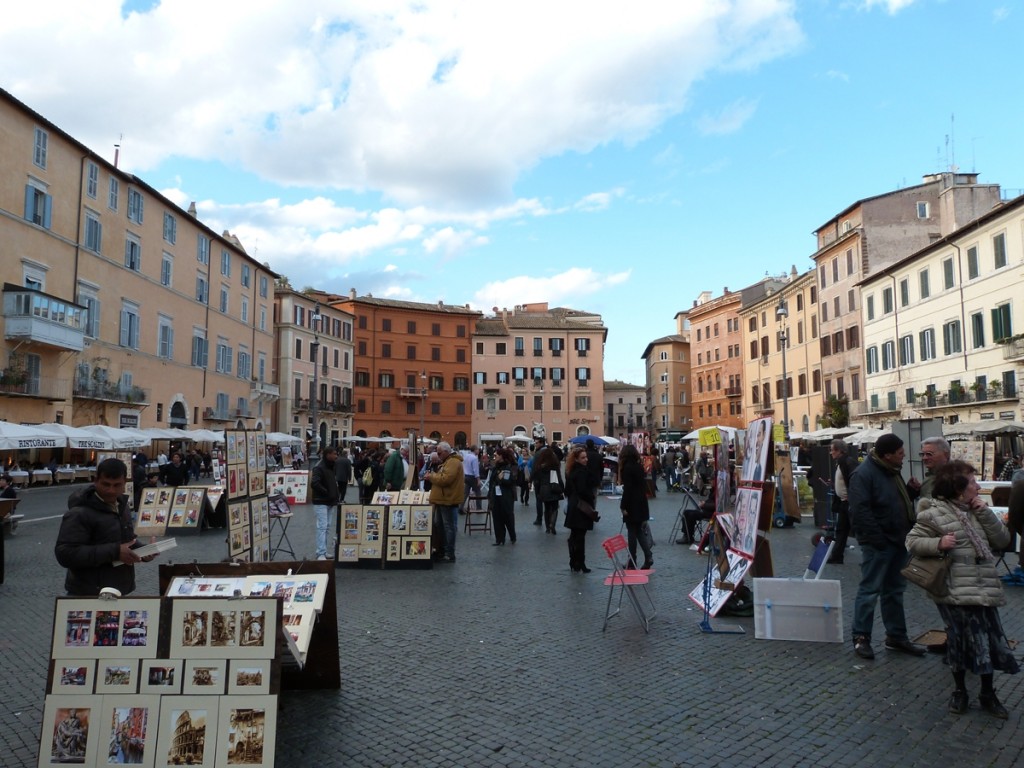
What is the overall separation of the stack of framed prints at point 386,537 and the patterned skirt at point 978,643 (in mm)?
6906

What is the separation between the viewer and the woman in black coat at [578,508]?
32.6 ft

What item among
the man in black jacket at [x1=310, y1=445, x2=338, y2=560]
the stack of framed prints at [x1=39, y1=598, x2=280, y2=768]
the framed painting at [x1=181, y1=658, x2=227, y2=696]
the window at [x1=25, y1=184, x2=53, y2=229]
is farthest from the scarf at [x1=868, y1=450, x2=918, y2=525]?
the window at [x1=25, y1=184, x2=53, y2=229]

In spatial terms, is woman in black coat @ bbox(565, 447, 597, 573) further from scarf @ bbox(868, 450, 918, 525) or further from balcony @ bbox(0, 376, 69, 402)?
balcony @ bbox(0, 376, 69, 402)

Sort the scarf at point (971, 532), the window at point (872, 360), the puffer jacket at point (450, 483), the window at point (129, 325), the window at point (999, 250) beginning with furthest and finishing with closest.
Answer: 1. the window at point (872, 360)
2. the window at point (129, 325)
3. the window at point (999, 250)
4. the puffer jacket at point (450, 483)
5. the scarf at point (971, 532)

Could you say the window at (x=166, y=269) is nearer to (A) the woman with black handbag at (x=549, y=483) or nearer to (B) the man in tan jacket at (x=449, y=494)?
(A) the woman with black handbag at (x=549, y=483)

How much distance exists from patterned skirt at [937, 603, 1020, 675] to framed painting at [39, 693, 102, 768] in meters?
4.81

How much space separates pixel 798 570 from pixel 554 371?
6570 centimetres


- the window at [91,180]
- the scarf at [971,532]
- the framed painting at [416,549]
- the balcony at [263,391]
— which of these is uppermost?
the window at [91,180]

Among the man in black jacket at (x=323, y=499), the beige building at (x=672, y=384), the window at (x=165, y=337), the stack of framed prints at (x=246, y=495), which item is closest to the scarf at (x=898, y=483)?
the stack of framed prints at (x=246, y=495)

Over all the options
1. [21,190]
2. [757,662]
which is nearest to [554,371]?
[21,190]

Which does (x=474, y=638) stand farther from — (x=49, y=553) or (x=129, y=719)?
(x=49, y=553)

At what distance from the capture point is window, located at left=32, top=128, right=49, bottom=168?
103ft

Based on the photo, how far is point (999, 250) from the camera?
31609 millimetres

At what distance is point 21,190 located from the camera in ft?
100
